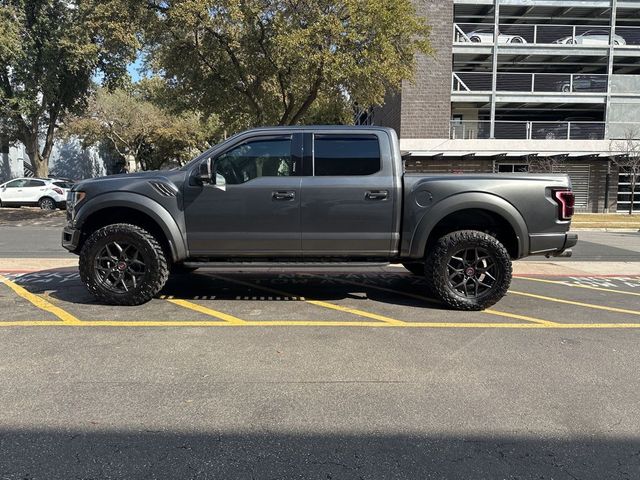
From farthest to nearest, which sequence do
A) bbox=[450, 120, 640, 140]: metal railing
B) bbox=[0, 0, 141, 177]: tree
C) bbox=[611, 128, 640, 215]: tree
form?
bbox=[450, 120, 640, 140]: metal railing < bbox=[611, 128, 640, 215]: tree < bbox=[0, 0, 141, 177]: tree

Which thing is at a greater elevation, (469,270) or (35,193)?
(35,193)

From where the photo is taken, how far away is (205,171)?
5.74 metres

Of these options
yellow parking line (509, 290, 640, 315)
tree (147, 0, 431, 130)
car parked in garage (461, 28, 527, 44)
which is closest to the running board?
yellow parking line (509, 290, 640, 315)

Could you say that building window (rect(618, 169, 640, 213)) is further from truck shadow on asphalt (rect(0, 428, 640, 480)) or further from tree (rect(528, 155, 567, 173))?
truck shadow on asphalt (rect(0, 428, 640, 480))

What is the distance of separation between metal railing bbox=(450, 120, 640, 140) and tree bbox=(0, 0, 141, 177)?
17300mm

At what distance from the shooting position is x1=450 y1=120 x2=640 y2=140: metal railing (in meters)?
27.6

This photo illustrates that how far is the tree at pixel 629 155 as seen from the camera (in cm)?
2572

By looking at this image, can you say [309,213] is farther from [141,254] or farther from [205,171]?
[141,254]

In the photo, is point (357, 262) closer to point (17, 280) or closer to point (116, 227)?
point (116, 227)

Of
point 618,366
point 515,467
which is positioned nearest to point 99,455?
point 515,467

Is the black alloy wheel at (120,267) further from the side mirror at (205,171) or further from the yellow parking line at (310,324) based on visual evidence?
the side mirror at (205,171)

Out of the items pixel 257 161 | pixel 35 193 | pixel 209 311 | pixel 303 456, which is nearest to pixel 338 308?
pixel 209 311

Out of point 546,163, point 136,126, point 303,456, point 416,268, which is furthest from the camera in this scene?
point 136,126

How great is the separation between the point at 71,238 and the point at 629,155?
2713 centimetres
